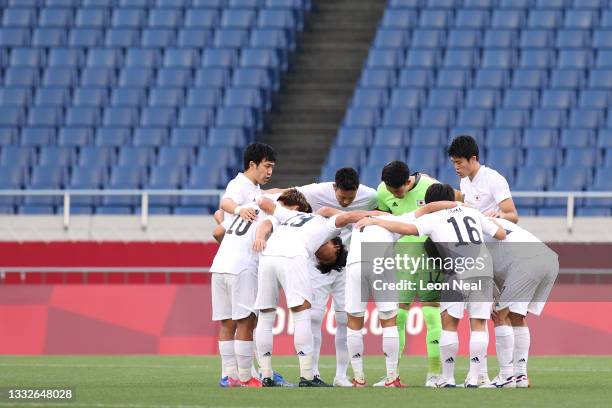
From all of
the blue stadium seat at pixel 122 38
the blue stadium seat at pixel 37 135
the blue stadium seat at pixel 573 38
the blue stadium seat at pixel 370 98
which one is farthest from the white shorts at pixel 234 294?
the blue stadium seat at pixel 122 38

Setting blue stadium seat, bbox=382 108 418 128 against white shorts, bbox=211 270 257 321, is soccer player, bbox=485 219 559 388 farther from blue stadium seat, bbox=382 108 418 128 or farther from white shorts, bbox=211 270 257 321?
blue stadium seat, bbox=382 108 418 128

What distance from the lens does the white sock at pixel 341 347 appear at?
1250 centimetres

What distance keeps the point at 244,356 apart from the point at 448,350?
1757mm

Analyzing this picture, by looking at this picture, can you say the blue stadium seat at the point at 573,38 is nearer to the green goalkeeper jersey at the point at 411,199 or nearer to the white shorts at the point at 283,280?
the green goalkeeper jersey at the point at 411,199

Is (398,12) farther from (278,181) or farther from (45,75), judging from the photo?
(45,75)

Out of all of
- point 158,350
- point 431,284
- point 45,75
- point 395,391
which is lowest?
point 158,350

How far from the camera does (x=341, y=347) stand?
12.7 m

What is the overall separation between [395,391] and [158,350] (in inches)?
304

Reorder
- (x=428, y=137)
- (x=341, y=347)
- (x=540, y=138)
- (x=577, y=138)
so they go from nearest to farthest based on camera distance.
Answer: (x=341, y=347) → (x=577, y=138) → (x=540, y=138) → (x=428, y=137)

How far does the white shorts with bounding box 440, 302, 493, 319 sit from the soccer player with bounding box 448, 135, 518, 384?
1.18m

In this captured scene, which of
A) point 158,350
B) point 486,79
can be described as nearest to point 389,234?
point 158,350

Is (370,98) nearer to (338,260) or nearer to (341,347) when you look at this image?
(338,260)

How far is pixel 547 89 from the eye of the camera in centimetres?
2506

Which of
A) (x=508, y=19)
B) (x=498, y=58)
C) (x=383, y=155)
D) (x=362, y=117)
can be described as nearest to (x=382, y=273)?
(x=383, y=155)
